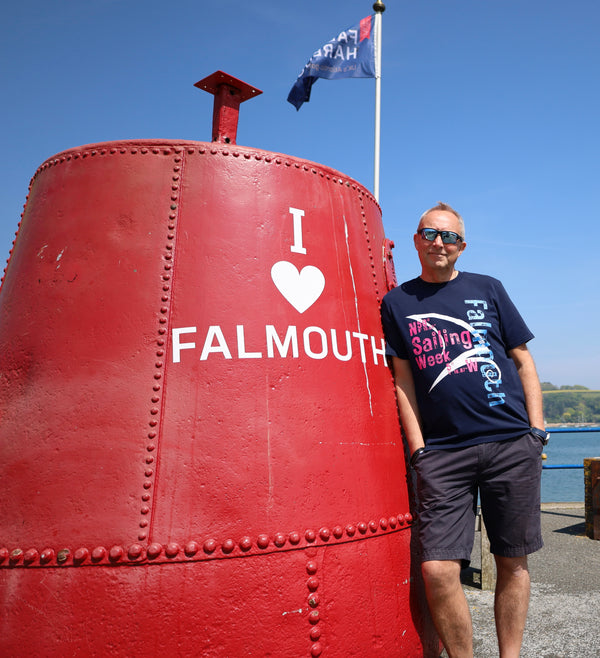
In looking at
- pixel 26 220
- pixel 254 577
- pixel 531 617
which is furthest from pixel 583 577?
pixel 26 220

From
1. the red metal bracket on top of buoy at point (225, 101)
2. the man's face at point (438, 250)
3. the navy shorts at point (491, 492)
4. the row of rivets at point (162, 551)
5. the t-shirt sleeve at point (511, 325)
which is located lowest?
the row of rivets at point (162, 551)

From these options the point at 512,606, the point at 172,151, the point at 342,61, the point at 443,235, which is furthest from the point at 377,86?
the point at 512,606

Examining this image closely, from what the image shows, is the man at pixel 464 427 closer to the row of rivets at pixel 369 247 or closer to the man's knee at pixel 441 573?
the man's knee at pixel 441 573

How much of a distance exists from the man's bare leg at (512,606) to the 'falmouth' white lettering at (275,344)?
1.15 metres

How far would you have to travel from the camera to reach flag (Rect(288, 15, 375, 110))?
6.95 m

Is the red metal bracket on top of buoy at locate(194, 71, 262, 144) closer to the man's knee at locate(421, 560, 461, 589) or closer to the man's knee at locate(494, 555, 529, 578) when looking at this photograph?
the man's knee at locate(421, 560, 461, 589)

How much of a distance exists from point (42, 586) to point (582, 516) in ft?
25.1

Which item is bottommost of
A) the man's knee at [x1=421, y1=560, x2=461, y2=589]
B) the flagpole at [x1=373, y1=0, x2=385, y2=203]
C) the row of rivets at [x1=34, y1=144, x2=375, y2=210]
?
the man's knee at [x1=421, y1=560, x2=461, y2=589]

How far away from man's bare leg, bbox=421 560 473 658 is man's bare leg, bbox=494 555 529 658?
0.75 ft

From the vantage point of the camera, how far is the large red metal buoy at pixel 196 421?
6.46 feet

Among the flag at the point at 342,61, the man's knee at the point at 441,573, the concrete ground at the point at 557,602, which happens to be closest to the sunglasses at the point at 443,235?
the man's knee at the point at 441,573

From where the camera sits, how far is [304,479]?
86.9 inches

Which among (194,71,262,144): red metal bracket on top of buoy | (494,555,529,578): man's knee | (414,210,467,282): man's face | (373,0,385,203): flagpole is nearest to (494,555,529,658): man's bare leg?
(494,555,529,578): man's knee

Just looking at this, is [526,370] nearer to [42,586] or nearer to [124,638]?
[124,638]
